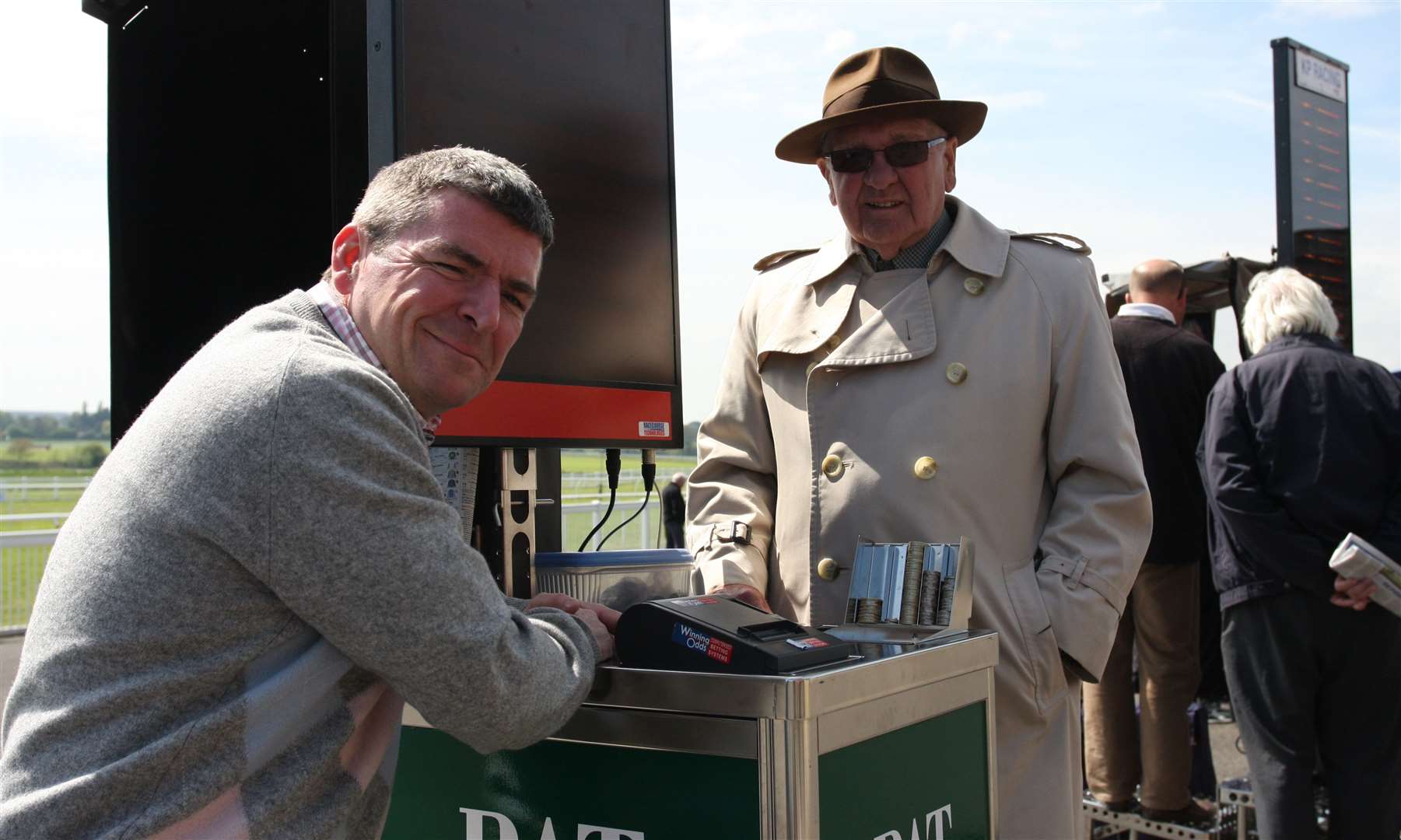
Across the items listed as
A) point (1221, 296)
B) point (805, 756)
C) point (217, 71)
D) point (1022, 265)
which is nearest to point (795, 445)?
point (1022, 265)

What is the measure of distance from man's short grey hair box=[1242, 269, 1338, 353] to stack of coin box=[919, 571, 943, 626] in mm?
2740

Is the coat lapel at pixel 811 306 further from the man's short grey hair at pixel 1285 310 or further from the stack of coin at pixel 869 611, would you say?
the man's short grey hair at pixel 1285 310

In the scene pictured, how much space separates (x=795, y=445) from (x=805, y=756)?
1104 millimetres

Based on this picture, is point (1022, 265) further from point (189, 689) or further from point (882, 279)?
point (189, 689)

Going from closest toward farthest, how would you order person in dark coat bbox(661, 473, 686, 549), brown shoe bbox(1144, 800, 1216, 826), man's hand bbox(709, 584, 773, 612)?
man's hand bbox(709, 584, 773, 612) → brown shoe bbox(1144, 800, 1216, 826) → person in dark coat bbox(661, 473, 686, 549)

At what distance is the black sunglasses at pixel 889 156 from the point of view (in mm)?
2377

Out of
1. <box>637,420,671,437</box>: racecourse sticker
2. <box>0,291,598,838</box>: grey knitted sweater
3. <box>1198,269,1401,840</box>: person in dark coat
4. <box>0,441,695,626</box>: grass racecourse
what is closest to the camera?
<box>0,291,598,838</box>: grey knitted sweater

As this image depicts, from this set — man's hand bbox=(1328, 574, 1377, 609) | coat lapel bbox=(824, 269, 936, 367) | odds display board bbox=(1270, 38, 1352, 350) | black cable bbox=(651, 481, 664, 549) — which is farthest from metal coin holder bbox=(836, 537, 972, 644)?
black cable bbox=(651, 481, 664, 549)

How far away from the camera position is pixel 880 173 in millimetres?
2396

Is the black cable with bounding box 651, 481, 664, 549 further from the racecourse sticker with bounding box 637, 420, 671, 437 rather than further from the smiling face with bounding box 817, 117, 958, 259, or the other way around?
the smiling face with bounding box 817, 117, 958, 259

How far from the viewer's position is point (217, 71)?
235 centimetres

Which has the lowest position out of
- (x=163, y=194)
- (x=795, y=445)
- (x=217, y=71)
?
(x=795, y=445)

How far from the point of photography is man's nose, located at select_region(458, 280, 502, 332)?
154cm

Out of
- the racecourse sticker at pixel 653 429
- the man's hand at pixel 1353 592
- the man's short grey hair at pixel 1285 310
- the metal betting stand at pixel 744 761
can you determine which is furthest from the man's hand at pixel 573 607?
the man's short grey hair at pixel 1285 310
